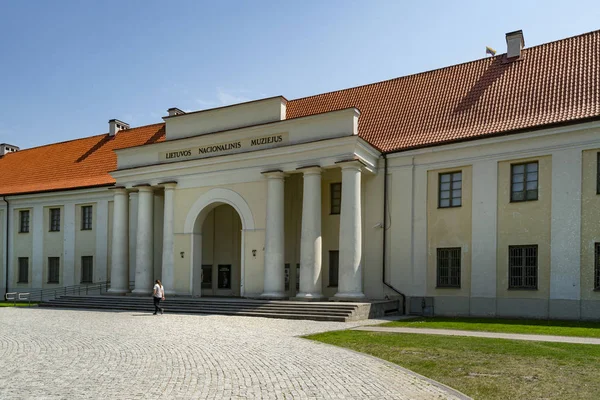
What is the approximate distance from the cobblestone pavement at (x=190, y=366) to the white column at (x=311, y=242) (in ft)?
18.2

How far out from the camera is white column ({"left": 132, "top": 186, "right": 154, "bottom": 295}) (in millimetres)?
29828

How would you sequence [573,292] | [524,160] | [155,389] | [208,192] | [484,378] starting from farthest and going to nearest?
[208,192]
[524,160]
[573,292]
[484,378]
[155,389]

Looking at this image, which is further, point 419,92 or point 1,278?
point 1,278

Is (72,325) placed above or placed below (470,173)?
below

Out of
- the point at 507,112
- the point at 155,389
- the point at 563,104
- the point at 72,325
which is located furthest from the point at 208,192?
the point at 155,389

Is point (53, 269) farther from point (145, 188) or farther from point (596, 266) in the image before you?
point (596, 266)

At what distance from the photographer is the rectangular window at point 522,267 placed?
22875 mm

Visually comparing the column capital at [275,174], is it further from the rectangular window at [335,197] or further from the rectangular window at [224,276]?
the rectangular window at [224,276]

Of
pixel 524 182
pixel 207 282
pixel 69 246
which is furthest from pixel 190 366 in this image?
pixel 69 246

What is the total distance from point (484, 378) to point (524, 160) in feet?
48.2

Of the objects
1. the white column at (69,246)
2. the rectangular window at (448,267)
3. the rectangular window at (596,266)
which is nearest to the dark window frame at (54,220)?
the white column at (69,246)

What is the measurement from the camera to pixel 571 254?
21859mm

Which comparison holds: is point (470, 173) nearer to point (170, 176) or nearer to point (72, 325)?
point (170, 176)

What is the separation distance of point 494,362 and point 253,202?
55.2 feet
